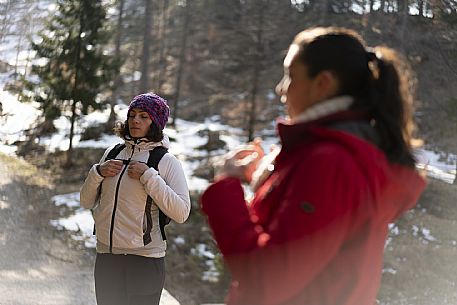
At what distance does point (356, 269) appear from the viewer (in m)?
1.05

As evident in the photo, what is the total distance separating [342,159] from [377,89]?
191 millimetres

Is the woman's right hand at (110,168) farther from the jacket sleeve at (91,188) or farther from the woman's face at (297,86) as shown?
the woman's face at (297,86)

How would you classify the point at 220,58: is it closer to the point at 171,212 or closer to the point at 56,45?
the point at 56,45

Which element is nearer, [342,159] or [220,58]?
[342,159]

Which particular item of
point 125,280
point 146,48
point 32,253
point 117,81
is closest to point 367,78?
point 125,280

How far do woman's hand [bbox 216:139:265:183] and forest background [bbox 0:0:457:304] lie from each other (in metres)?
5.68

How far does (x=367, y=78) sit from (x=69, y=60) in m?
9.37

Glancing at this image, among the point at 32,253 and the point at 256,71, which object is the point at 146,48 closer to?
the point at 256,71

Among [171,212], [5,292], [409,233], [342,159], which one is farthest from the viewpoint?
[409,233]

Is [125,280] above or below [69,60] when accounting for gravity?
below

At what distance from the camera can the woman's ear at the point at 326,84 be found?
1070 mm

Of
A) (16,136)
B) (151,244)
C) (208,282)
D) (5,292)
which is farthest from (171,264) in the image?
(151,244)

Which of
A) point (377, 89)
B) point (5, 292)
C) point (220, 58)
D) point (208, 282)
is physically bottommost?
point (208, 282)

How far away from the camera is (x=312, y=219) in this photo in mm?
957
